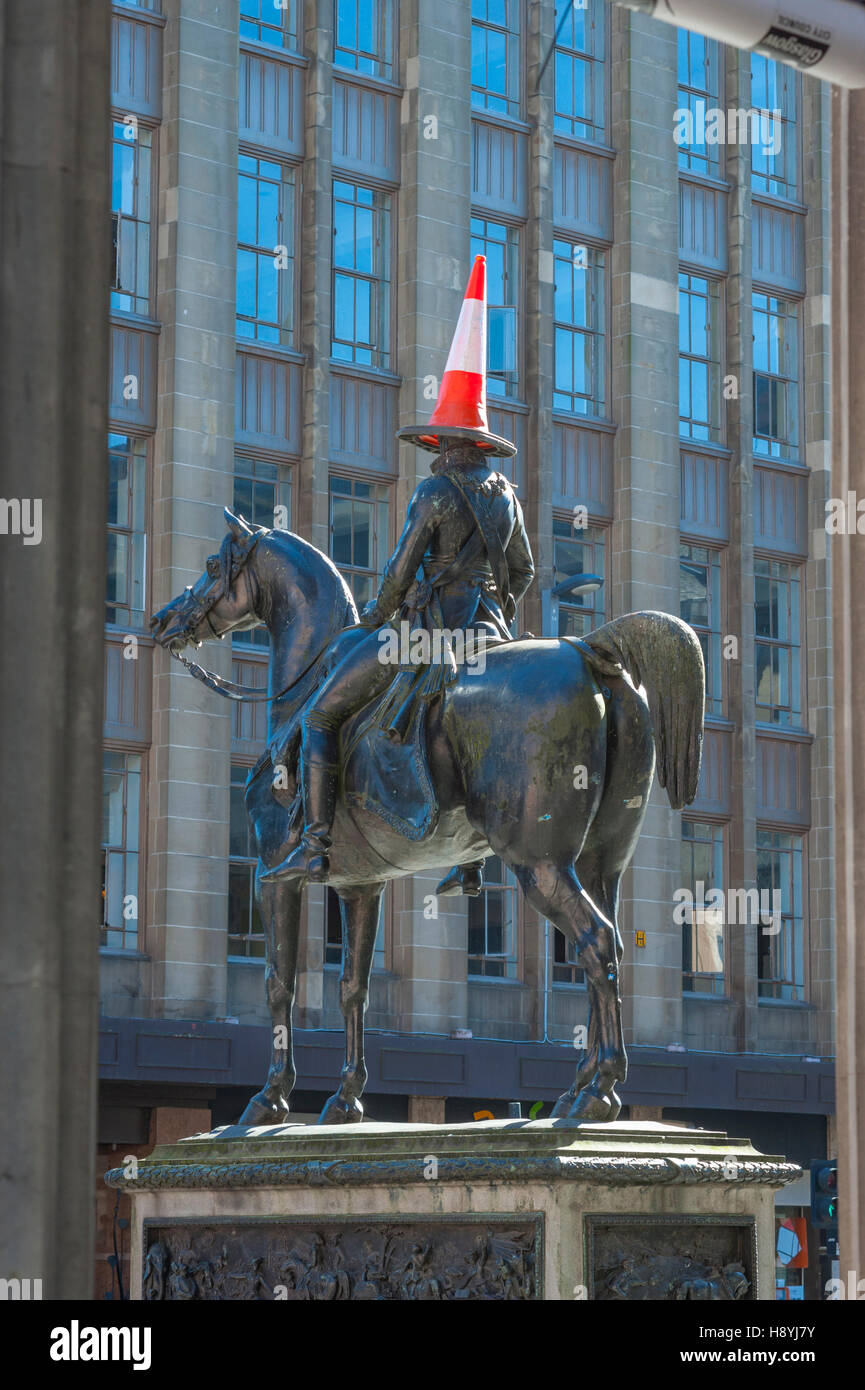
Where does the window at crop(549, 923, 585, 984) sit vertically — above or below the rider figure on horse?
below

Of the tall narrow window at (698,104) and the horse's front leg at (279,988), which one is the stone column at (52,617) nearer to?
the horse's front leg at (279,988)

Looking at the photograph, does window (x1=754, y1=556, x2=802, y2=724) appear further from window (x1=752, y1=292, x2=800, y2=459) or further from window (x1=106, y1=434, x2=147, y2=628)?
window (x1=106, y1=434, x2=147, y2=628)

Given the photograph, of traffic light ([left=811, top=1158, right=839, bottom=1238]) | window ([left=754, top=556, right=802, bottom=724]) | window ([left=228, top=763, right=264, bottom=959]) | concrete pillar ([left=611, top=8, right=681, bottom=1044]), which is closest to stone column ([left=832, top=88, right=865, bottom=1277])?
traffic light ([left=811, top=1158, right=839, bottom=1238])

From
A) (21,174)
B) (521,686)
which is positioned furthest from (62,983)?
(521,686)

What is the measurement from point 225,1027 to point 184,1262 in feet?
64.2

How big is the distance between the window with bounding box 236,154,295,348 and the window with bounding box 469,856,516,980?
908cm

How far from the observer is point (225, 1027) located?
1261 inches

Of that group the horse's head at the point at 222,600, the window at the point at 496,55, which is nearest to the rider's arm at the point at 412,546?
the horse's head at the point at 222,600

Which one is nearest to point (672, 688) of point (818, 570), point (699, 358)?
point (699, 358)

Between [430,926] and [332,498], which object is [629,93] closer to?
[332,498]

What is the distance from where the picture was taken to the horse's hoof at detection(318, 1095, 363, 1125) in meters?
12.9

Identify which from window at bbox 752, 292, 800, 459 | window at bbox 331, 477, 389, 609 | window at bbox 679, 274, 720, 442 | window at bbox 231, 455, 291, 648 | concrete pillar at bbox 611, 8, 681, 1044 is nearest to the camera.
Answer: window at bbox 231, 455, 291, 648

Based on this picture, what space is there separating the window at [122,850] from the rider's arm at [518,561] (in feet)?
63.0

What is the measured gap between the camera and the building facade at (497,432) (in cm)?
3247
